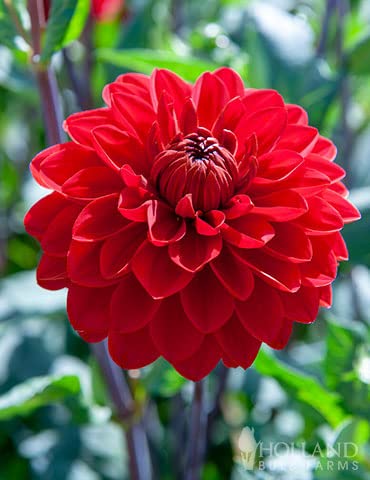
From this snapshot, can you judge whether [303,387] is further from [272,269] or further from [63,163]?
[63,163]

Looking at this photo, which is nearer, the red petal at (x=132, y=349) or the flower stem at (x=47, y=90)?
the red petal at (x=132, y=349)

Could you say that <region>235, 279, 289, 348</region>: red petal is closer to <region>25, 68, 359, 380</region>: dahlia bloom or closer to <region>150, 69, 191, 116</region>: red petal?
<region>25, 68, 359, 380</region>: dahlia bloom

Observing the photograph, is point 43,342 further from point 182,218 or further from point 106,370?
point 182,218

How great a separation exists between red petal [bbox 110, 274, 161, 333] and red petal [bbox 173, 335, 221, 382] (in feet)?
0.15

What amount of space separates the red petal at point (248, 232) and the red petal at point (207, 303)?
4 cm

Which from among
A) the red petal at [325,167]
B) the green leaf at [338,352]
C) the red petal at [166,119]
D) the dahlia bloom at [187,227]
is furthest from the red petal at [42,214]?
the green leaf at [338,352]

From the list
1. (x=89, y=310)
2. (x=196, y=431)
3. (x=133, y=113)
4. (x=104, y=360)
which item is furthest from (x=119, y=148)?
(x=196, y=431)

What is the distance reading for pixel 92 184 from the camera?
1.78 ft

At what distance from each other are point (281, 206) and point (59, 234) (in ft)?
0.57

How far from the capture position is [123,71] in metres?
0.99

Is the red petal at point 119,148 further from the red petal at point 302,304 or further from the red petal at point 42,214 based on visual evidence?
the red petal at point 302,304

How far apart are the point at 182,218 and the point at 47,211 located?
0.11 meters

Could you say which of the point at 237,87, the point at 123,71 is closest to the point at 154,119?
the point at 237,87

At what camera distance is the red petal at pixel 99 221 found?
0.50m
